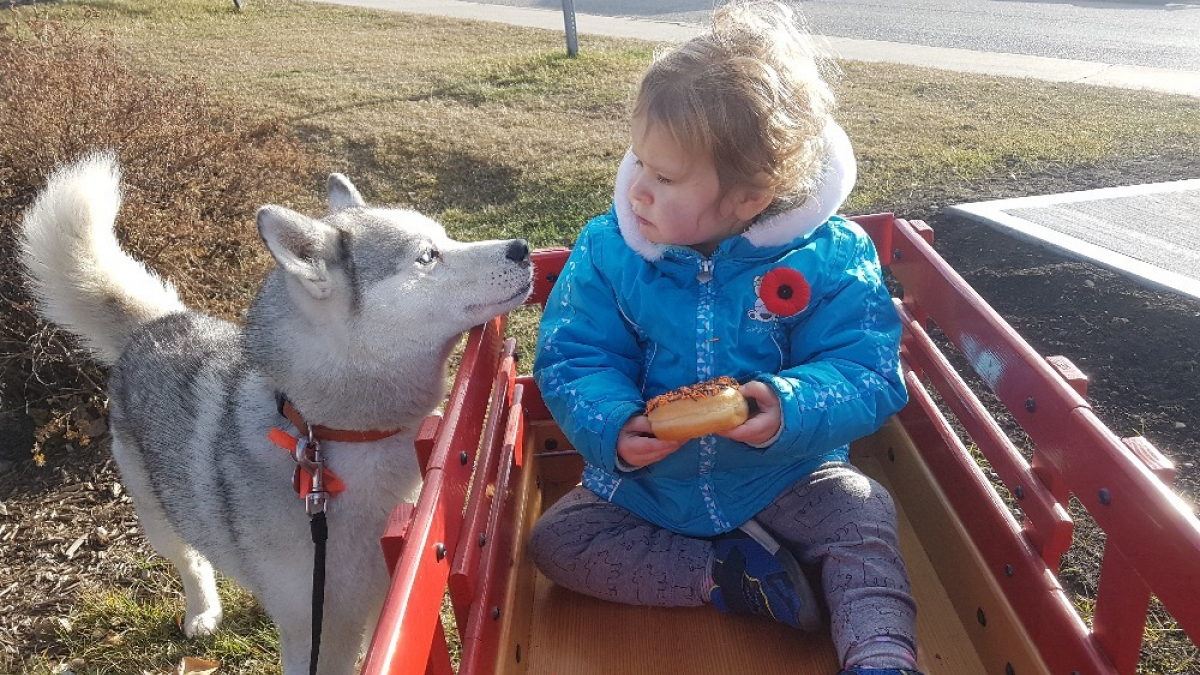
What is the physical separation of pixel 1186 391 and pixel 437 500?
3.73 meters

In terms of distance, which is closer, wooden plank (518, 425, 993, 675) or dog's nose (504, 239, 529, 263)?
wooden plank (518, 425, 993, 675)

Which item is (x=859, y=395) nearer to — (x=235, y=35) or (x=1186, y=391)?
(x=1186, y=391)

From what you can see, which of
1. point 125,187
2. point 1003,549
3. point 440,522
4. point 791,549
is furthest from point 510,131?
point 440,522

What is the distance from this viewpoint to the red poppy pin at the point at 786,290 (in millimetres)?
2287

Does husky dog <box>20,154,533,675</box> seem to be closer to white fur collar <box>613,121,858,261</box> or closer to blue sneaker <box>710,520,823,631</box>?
white fur collar <box>613,121,858,261</box>

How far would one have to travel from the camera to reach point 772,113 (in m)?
2.14

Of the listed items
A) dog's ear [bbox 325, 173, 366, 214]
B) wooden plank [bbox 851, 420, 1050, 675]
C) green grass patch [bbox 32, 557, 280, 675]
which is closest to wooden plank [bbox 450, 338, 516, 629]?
dog's ear [bbox 325, 173, 366, 214]

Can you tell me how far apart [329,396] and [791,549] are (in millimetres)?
1383

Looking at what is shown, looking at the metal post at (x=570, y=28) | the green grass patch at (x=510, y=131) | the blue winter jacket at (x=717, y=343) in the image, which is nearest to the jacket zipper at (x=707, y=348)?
the blue winter jacket at (x=717, y=343)

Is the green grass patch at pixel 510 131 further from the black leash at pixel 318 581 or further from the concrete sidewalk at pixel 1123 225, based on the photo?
the black leash at pixel 318 581

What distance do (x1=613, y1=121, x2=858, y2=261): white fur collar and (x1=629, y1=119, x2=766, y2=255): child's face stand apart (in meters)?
0.05

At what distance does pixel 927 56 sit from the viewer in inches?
468

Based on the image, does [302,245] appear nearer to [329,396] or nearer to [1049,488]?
[329,396]

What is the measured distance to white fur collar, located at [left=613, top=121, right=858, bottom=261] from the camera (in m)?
2.32
